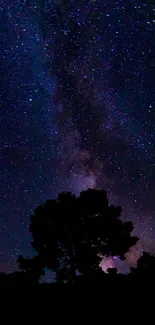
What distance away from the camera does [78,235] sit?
26.0 meters

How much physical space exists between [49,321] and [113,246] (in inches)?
613

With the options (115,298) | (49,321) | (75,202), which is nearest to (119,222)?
(75,202)

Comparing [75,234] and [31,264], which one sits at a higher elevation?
[75,234]

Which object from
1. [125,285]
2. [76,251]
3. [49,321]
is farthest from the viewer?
[76,251]

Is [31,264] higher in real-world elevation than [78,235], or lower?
lower

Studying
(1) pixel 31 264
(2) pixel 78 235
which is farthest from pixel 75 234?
(1) pixel 31 264

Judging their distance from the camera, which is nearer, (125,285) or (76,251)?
(125,285)

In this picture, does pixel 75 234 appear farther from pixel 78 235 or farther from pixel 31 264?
pixel 31 264

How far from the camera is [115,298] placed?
12352 mm

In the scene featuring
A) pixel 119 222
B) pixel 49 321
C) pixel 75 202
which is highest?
pixel 75 202

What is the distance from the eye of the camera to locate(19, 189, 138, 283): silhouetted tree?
2548cm

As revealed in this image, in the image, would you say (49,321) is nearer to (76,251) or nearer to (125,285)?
(125,285)

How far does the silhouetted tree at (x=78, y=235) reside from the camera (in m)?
25.5

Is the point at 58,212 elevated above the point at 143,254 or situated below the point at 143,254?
above
